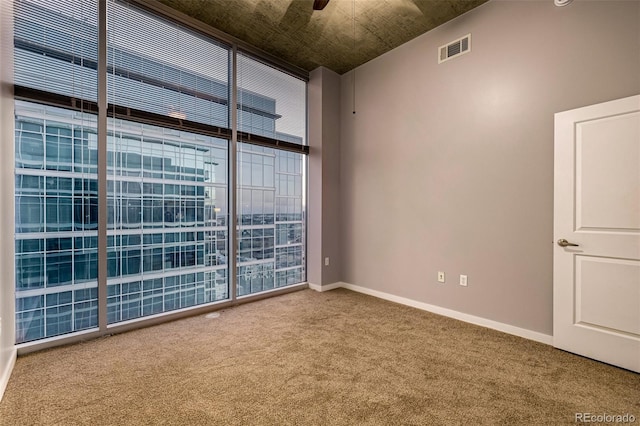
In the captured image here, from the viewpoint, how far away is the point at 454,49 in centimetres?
321

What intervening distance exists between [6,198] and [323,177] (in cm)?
320

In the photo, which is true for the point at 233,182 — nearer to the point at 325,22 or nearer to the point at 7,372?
the point at 325,22

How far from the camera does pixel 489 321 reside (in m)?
2.95

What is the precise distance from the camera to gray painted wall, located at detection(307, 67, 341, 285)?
4.24 meters

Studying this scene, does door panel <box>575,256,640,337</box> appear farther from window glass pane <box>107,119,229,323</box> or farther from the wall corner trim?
window glass pane <box>107,119,229,323</box>

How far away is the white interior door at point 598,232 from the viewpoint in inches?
83.7

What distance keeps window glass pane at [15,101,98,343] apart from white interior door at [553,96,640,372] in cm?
412

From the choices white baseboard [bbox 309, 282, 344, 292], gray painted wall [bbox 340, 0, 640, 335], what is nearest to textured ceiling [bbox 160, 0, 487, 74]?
gray painted wall [bbox 340, 0, 640, 335]

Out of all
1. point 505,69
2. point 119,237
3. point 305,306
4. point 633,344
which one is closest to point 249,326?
point 305,306

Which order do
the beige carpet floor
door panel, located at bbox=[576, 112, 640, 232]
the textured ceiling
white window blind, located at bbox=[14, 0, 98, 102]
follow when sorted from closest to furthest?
1. the beige carpet floor
2. door panel, located at bbox=[576, 112, 640, 232]
3. white window blind, located at bbox=[14, 0, 98, 102]
4. the textured ceiling

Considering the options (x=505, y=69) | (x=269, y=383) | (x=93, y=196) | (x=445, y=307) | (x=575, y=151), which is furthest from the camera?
(x=445, y=307)

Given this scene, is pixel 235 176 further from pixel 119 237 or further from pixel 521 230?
pixel 521 230

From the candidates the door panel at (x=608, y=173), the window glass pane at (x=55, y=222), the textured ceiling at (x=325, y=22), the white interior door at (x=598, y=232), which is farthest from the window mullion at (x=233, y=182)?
the door panel at (x=608, y=173)

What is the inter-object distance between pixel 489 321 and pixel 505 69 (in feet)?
8.24
